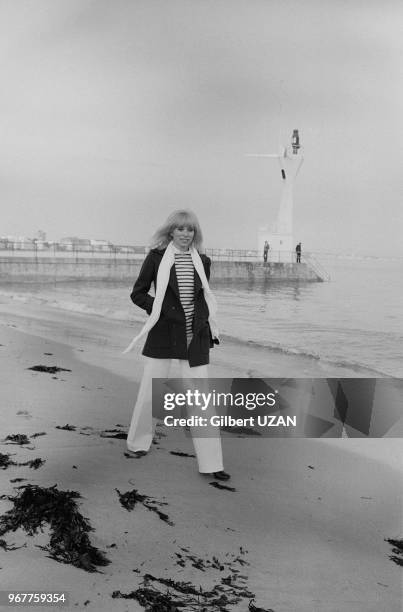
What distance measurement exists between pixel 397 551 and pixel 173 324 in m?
0.95

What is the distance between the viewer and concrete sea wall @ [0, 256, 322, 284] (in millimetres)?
21422

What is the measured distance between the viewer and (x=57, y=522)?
1506 mm

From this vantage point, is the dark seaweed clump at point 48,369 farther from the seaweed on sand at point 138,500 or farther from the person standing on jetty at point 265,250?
the person standing on jetty at point 265,250

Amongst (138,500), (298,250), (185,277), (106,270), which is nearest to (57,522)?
(138,500)

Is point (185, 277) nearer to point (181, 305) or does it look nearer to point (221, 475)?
point (181, 305)

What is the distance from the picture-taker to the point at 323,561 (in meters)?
1.56

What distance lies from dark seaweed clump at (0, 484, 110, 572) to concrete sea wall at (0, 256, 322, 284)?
18.5 meters

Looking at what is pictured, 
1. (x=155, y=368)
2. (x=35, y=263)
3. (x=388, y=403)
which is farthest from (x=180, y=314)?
(x=35, y=263)

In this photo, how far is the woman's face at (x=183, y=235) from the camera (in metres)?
1.89

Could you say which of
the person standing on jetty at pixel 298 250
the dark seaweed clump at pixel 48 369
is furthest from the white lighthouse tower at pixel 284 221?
the dark seaweed clump at pixel 48 369

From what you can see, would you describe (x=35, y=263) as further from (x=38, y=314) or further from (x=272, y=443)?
(x=272, y=443)

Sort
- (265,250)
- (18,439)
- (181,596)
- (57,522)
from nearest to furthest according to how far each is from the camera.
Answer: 1. (181,596)
2. (57,522)
3. (18,439)
4. (265,250)

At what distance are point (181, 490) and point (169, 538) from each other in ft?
1.02

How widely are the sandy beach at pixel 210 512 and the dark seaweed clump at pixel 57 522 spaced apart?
0.03m
